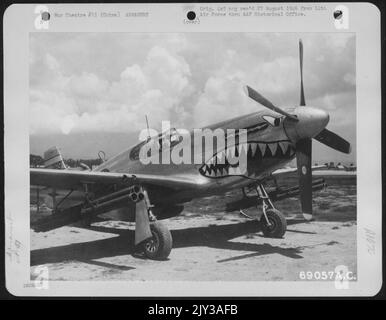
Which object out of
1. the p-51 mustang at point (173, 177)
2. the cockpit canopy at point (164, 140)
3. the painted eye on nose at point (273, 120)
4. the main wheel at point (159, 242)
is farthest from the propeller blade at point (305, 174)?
the main wheel at point (159, 242)

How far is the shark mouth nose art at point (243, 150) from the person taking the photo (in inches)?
131

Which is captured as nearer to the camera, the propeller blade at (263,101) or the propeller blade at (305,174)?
the propeller blade at (263,101)

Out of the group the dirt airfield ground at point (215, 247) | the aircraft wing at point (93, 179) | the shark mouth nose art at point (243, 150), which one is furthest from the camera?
the shark mouth nose art at point (243, 150)

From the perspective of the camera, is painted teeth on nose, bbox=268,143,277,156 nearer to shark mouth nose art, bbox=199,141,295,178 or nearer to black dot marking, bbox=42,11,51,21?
shark mouth nose art, bbox=199,141,295,178

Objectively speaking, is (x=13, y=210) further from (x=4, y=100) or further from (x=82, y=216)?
(x=4, y=100)

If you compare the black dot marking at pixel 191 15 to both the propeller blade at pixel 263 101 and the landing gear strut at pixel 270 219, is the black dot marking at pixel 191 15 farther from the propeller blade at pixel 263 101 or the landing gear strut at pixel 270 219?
the landing gear strut at pixel 270 219

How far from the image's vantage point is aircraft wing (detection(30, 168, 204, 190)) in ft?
10.2

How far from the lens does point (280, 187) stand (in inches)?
143

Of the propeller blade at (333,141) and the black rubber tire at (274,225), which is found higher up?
Result: the propeller blade at (333,141)

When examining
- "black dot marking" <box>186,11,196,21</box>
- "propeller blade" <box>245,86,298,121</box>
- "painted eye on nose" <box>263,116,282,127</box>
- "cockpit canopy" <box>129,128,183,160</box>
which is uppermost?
"black dot marking" <box>186,11,196,21</box>

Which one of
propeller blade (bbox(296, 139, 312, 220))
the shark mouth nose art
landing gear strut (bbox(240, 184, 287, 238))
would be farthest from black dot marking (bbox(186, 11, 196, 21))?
landing gear strut (bbox(240, 184, 287, 238))

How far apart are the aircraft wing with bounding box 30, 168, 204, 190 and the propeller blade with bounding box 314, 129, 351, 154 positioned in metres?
1.03

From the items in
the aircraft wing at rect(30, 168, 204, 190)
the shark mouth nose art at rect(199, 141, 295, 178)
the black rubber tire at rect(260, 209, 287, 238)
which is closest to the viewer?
the aircraft wing at rect(30, 168, 204, 190)
